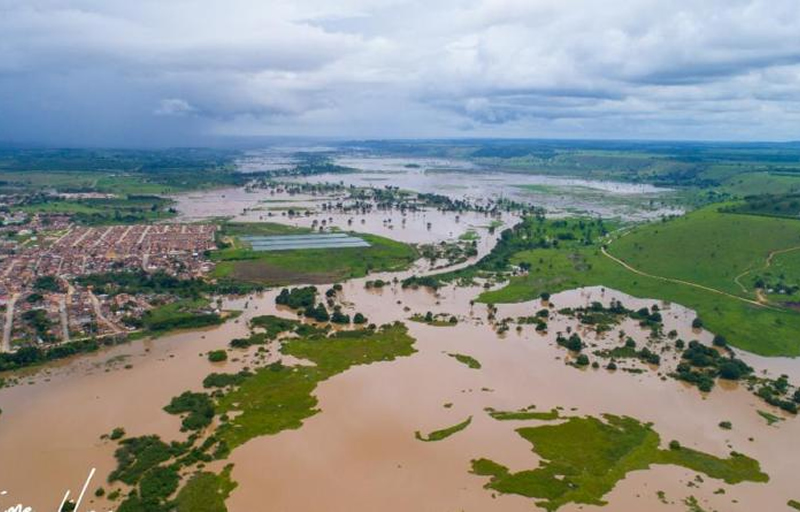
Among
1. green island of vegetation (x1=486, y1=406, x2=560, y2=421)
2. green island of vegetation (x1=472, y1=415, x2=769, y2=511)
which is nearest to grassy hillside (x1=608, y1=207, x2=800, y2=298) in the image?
green island of vegetation (x1=472, y1=415, x2=769, y2=511)

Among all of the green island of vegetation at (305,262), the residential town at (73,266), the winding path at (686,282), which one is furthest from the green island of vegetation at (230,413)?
the winding path at (686,282)

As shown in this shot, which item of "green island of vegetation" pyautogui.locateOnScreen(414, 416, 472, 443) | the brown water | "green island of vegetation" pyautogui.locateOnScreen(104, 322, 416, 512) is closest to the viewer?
"green island of vegetation" pyautogui.locateOnScreen(104, 322, 416, 512)

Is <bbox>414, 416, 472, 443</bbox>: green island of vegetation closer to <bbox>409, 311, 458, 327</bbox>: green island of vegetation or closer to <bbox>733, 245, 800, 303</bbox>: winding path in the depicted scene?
<bbox>409, 311, 458, 327</bbox>: green island of vegetation

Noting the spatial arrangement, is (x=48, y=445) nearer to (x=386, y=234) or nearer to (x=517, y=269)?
(x=517, y=269)

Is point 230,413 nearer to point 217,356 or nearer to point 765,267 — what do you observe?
point 217,356

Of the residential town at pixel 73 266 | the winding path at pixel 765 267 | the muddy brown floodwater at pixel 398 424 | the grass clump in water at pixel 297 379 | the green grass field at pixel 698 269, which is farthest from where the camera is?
the winding path at pixel 765 267

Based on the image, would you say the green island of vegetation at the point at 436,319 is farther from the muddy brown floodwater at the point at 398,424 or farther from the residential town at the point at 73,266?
the residential town at the point at 73,266

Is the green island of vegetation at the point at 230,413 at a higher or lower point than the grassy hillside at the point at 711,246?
lower

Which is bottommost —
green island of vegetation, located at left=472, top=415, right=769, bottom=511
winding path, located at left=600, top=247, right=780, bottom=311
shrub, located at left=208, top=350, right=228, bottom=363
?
green island of vegetation, located at left=472, top=415, right=769, bottom=511

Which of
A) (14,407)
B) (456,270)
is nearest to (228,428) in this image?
(14,407)
